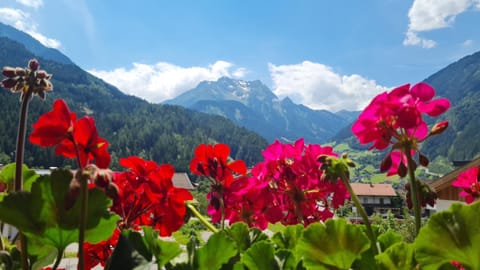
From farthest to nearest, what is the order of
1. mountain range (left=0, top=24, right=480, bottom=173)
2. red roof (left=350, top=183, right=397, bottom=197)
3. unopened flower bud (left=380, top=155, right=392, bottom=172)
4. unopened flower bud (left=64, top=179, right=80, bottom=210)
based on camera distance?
mountain range (left=0, top=24, right=480, bottom=173) < red roof (left=350, top=183, right=397, bottom=197) < unopened flower bud (left=380, top=155, right=392, bottom=172) < unopened flower bud (left=64, top=179, right=80, bottom=210)

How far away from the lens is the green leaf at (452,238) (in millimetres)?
491

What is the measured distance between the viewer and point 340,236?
0.57 m

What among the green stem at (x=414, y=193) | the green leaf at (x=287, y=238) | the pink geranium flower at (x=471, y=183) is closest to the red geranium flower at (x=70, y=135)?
the green leaf at (x=287, y=238)

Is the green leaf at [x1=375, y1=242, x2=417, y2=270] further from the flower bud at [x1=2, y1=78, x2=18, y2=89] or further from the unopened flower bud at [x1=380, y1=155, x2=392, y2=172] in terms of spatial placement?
the flower bud at [x1=2, y1=78, x2=18, y2=89]

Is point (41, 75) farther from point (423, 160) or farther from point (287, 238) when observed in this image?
point (423, 160)

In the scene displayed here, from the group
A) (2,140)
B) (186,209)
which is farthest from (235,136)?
(186,209)

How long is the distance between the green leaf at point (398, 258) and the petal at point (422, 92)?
319mm

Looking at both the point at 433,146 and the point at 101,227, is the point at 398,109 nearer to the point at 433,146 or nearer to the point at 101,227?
the point at 101,227

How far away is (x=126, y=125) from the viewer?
109 metres

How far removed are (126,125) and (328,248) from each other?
113 metres

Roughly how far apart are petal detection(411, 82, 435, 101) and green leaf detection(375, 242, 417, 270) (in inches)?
12.6

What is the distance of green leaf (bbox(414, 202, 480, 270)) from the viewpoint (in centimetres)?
49

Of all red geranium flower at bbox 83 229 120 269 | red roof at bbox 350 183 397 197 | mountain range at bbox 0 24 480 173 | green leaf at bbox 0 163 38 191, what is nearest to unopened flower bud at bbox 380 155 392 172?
red geranium flower at bbox 83 229 120 269

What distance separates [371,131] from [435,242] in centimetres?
29
